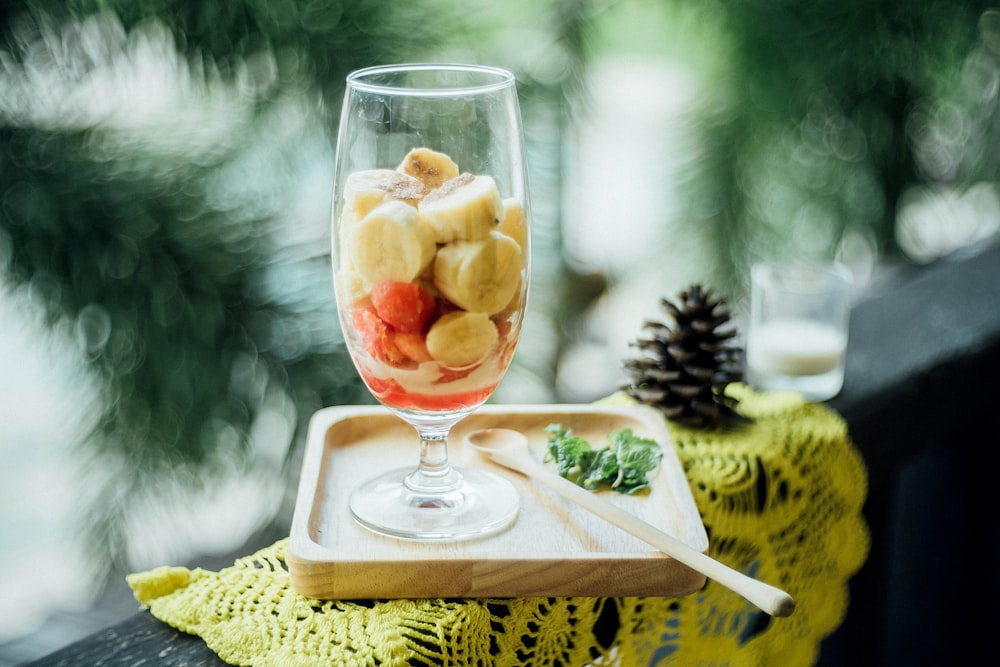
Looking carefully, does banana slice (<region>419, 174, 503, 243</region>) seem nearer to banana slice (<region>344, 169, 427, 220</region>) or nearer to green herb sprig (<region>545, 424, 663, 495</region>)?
banana slice (<region>344, 169, 427, 220</region>)

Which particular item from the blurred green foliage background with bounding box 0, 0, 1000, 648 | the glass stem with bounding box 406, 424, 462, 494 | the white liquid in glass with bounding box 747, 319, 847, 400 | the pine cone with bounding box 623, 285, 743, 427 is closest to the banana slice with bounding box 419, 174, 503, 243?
the glass stem with bounding box 406, 424, 462, 494

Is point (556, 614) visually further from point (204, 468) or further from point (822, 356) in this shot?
point (204, 468)

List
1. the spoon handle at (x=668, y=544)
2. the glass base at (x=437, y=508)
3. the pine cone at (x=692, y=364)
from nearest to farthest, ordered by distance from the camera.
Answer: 1. the spoon handle at (x=668, y=544)
2. the glass base at (x=437, y=508)
3. the pine cone at (x=692, y=364)

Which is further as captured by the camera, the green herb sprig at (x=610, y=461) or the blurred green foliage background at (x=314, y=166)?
the blurred green foliage background at (x=314, y=166)

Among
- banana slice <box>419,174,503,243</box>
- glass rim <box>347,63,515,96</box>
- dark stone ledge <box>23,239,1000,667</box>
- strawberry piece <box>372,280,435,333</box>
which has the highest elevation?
glass rim <box>347,63,515,96</box>

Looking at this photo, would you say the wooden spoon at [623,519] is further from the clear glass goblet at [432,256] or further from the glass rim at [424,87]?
the glass rim at [424,87]

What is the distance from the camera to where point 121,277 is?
1.24 metres

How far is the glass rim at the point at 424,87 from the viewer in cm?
61

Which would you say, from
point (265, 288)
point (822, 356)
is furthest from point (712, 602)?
point (265, 288)

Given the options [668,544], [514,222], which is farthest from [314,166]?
[668,544]

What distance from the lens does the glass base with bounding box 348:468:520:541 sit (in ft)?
2.09

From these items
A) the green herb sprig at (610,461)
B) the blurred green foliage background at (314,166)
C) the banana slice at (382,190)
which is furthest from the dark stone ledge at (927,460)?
the blurred green foliage background at (314,166)

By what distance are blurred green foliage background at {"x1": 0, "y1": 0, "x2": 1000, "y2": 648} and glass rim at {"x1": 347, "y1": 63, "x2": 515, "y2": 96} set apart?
0.65 m

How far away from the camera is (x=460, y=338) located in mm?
593
